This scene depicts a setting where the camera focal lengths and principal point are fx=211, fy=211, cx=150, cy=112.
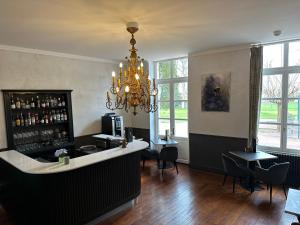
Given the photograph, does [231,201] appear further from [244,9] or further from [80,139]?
[80,139]

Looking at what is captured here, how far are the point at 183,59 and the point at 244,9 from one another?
338cm

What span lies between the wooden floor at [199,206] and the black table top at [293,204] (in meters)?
0.93

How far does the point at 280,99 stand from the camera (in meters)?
4.54

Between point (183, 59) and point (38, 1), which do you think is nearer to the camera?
point (38, 1)

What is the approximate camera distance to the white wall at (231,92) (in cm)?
474

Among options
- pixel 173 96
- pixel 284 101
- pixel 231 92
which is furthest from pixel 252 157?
pixel 173 96

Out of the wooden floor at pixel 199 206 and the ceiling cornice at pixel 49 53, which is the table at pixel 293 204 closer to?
the wooden floor at pixel 199 206

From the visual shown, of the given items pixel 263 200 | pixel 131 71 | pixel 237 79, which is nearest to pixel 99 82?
pixel 131 71

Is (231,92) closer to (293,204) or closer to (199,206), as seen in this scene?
(199,206)

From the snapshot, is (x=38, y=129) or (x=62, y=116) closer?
(x=38, y=129)

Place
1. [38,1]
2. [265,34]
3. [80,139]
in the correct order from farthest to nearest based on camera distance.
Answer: [80,139] → [265,34] → [38,1]

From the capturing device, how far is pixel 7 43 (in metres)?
4.05

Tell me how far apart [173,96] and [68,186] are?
421 centimetres

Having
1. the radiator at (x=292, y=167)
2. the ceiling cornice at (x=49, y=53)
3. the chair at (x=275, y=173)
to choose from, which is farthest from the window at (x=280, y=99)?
the ceiling cornice at (x=49, y=53)
